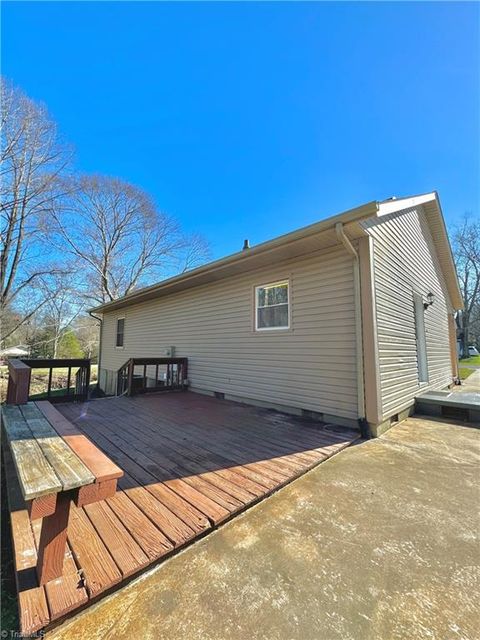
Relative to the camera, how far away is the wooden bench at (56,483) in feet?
3.92

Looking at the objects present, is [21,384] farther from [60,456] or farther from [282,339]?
[282,339]

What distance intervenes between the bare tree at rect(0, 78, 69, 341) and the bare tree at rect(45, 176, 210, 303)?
288cm

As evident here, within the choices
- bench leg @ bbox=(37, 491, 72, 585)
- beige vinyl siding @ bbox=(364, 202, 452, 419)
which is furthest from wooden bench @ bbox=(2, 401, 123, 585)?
beige vinyl siding @ bbox=(364, 202, 452, 419)

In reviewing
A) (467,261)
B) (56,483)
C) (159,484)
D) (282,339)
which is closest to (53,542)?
(56,483)

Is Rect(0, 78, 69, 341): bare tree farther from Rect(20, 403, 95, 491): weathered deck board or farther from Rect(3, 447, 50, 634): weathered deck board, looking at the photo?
Rect(3, 447, 50, 634): weathered deck board

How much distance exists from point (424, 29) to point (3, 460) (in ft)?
29.3

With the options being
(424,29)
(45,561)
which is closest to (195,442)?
(45,561)

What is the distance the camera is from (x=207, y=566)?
150 cm

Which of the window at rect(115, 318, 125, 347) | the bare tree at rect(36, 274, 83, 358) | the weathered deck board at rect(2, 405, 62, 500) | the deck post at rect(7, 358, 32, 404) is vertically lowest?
the weathered deck board at rect(2, 405, 62, 500)

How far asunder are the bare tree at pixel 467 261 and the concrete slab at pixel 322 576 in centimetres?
2886

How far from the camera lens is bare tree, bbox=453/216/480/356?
952 inches

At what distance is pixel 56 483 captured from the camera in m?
1.22

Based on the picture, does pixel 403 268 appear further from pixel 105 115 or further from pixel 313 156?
pixel 105 115

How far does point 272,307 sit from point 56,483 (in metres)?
4.54
